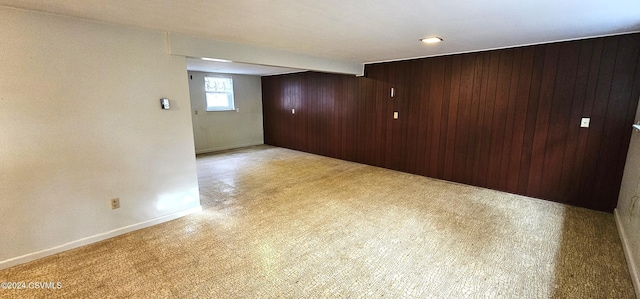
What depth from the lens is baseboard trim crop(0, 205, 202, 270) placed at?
7.36ft

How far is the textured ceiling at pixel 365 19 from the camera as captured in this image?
6.54 feet

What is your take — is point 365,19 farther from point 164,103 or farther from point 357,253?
point 164,103

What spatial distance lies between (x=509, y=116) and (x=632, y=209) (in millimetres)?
1687

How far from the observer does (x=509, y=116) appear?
377 cm

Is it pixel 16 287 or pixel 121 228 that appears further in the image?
pixel 121 228

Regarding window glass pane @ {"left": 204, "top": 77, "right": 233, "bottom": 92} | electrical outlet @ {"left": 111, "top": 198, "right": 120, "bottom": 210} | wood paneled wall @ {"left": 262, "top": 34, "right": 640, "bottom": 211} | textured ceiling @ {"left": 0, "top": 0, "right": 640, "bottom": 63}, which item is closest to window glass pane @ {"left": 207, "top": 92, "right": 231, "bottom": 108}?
window glass pane @ {"left": 204, "top": 77, "right": 233, "bottom": 92}

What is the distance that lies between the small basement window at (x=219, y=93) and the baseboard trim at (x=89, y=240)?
440 cm

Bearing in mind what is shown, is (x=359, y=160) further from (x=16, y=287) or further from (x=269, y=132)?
(x=16, y=287)

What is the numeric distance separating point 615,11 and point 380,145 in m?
3.56

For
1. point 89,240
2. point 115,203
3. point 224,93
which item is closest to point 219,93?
point 224,93

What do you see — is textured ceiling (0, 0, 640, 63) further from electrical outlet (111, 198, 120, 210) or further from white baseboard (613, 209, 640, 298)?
white baseboard (613, 209, 640, 298)

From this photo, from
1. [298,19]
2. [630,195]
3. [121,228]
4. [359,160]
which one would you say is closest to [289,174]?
[359,160]

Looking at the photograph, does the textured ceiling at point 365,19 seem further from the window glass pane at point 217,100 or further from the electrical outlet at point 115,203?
the window glass pane at point 217,100

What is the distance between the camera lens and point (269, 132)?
8.01m
